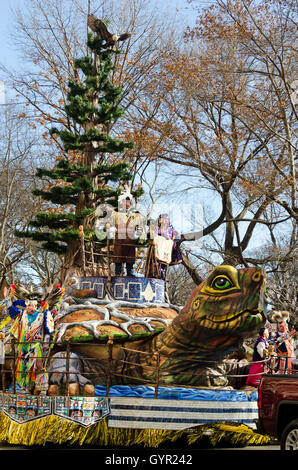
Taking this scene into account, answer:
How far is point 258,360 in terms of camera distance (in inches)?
436

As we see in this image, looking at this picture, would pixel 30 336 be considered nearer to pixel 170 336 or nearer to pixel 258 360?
pixel 170 336

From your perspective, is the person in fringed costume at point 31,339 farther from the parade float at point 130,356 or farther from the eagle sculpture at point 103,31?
the eagle sculpture at point 103,31

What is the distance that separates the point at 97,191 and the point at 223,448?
867 centimetres

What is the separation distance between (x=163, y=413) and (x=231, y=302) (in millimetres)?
1892

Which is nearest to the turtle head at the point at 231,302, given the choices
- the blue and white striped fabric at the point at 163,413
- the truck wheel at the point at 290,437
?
the blue and white striped fabric at the point at 163,413

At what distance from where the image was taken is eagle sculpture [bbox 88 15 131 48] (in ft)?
55.4

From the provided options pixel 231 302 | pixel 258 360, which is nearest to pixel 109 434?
pixel 231 302

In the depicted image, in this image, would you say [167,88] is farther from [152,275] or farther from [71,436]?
[71,436]

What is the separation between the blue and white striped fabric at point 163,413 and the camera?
852 centimetres

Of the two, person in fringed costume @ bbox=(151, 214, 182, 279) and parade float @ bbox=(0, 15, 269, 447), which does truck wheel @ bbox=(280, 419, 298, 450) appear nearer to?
parade float @ bbox=(0, 15, 269, 447)

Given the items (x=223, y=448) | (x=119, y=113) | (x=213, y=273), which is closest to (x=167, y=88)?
(x=119, y=113)

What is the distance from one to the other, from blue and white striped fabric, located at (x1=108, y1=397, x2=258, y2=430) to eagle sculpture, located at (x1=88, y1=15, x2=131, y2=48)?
11.6m

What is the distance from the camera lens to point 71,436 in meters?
8.62

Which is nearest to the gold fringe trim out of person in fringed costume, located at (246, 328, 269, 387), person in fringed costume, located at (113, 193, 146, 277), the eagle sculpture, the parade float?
the parade float
